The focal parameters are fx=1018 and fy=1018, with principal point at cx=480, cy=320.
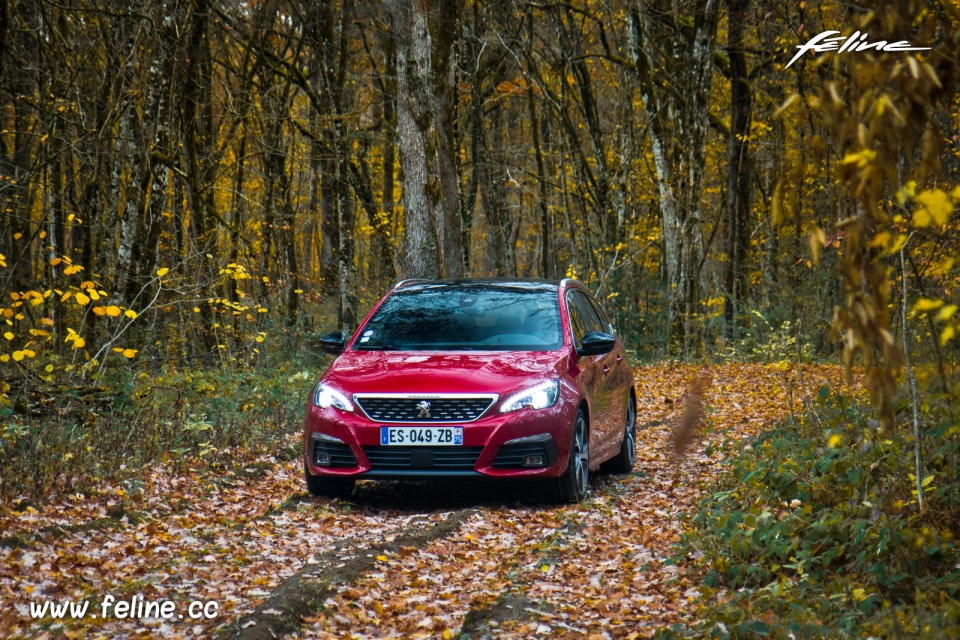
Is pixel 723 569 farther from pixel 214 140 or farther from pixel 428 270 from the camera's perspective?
pixel 214 140

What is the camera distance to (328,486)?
883cm

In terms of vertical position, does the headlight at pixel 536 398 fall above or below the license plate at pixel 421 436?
above

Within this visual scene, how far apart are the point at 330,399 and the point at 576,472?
2186 millimetres

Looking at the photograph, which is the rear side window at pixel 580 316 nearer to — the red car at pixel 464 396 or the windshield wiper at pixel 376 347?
the red car at pixel 464 396

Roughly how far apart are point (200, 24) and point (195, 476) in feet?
39.8

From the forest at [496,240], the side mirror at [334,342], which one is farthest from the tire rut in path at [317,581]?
the side mirror at [334,342]

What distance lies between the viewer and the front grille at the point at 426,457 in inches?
324

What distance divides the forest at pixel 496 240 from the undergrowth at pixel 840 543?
0.03 metres

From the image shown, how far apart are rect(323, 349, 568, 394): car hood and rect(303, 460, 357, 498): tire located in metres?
0.84

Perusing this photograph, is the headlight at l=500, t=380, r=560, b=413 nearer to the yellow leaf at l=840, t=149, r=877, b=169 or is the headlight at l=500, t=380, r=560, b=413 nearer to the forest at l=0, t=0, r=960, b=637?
the forest at l=0, t=0, r=960, b=637

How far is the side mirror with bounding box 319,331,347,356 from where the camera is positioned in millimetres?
9242

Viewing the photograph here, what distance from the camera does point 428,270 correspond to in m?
15.9

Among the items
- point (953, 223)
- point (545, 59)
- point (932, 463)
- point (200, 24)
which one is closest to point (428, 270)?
point (200, 24)

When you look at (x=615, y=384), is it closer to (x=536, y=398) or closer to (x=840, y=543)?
(x=536, y=398)
